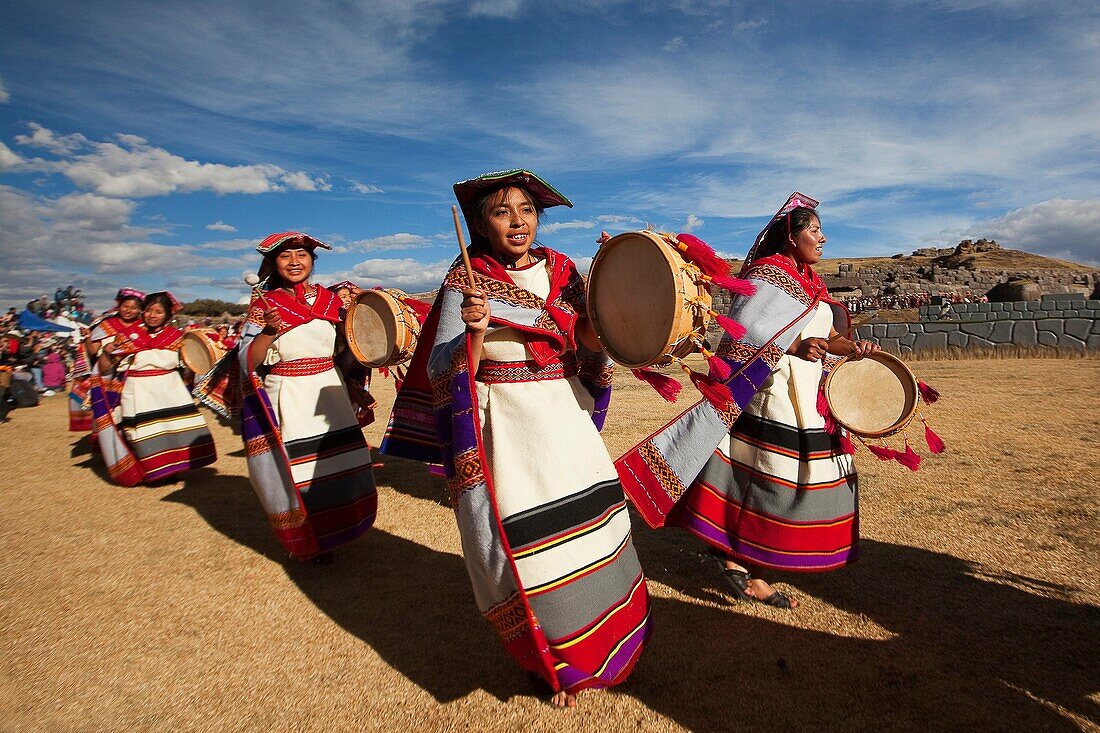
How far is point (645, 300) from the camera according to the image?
2.15 m

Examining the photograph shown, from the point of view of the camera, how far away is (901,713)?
247 centimetres

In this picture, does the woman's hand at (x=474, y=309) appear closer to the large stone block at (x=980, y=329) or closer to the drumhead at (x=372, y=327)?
the drumhead at (x=372, y=327)

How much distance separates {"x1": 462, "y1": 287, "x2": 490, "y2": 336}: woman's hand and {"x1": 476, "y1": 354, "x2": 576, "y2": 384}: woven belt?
0.26 m

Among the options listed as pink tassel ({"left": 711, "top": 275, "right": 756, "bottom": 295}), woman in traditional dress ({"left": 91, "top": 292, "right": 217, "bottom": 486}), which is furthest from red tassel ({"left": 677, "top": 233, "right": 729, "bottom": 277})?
woman in traditional dress ({"left": 91, "top": 292, "right": 217, "bottom": 486})

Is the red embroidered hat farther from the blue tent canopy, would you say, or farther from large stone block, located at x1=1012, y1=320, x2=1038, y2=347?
the blue tent canopy

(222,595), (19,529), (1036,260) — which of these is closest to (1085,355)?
(222,595)

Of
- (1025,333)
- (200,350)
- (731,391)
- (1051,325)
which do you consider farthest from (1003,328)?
(200,350)

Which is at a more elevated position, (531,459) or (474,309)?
(474,309)

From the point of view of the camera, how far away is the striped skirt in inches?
129

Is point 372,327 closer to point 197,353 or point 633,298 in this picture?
point 633,298

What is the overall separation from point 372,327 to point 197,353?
13.1 ft

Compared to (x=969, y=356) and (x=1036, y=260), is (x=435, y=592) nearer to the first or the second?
(x=969, y=356)

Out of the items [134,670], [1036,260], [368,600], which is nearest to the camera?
[134,670]

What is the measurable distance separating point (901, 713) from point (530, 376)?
2103 mm
